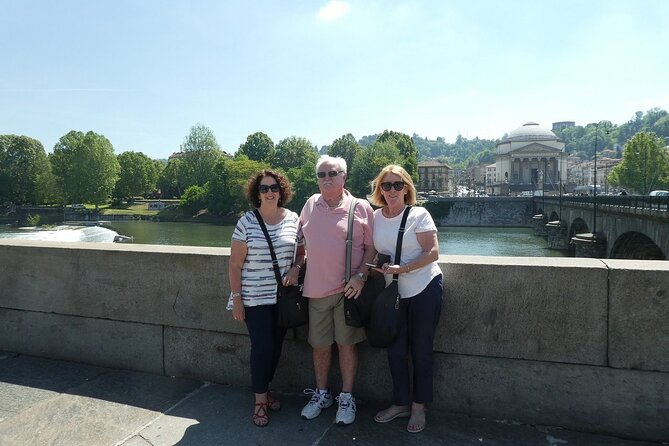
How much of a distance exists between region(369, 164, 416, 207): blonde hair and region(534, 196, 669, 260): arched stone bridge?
24.7 m

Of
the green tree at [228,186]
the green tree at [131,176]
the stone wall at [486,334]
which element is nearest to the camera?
the stone wall at [486,334]

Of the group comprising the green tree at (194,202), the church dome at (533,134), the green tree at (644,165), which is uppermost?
the church dome at (533,134)

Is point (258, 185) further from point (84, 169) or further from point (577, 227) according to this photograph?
point (84, 169)

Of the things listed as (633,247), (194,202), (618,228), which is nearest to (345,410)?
(618,228)

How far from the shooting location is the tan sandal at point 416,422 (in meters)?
3.26

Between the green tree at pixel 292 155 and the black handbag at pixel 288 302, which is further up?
the green tree at pixel 292 155

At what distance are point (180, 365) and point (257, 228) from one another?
1660 mm

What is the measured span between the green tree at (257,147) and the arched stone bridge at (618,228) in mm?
68469

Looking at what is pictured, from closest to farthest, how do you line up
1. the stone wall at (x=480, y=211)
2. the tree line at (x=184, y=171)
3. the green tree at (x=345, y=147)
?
the tree line at (x=184, y=171), the stone wall at (x=480, y=211), the green tree at (x=345, y=147)

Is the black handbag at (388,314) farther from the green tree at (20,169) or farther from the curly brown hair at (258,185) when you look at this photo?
the green tree at (20,169)

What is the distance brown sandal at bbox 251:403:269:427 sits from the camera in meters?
3.39

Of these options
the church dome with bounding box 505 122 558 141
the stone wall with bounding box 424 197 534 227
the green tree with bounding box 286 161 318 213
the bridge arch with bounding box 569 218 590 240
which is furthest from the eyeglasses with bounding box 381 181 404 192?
the church dome with bounding box 505 122 558 141

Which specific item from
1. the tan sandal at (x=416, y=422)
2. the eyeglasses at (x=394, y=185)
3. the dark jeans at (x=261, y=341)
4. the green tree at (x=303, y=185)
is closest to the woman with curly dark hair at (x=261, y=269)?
the dark jeans at (x=261, y=341)

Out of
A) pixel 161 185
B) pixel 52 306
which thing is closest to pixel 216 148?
pixel 161 185
